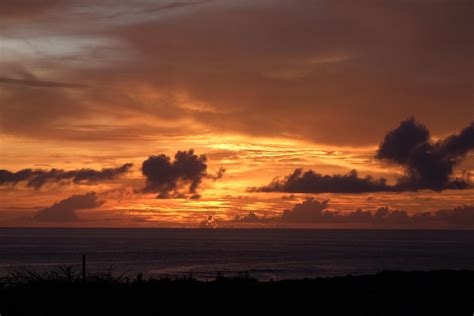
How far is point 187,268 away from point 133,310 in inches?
3463

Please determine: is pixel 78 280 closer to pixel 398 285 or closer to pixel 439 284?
pixel 398 285

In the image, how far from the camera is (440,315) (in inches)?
955

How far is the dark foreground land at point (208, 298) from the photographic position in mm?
23891

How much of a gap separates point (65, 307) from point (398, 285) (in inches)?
738

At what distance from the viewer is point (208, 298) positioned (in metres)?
26.5

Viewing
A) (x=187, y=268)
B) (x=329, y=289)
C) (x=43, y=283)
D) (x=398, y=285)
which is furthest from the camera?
(x=187, y=268)

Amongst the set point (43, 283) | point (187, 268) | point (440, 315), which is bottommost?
point (187, 268)

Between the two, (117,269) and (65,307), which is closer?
(65,307)

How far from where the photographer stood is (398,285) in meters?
34.1

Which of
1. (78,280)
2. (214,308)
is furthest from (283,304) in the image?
(78,280)

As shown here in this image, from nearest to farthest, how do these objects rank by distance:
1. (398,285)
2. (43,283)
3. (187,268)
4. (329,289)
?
(43,283) → (329,289) → (398,285) → (187,268)

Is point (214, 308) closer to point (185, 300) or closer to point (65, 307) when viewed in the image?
point (185, 300)

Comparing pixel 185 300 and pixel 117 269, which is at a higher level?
pixel 185 300

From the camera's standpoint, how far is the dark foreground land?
78.4ft
